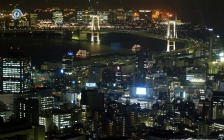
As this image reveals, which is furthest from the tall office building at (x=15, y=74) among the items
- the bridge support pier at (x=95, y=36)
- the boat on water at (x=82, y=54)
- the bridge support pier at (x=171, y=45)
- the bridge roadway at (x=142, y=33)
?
the bridge roadway at (x=142, y=33)

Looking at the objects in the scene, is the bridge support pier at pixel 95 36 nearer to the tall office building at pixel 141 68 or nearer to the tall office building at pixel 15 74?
the tall office building at pixel 141 68

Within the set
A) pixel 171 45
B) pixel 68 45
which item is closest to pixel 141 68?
pixel 68 45

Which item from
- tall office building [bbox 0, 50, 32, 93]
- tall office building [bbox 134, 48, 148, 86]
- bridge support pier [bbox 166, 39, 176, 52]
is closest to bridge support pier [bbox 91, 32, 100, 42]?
bridge support pier [bbox 166, 39, 176, 52]

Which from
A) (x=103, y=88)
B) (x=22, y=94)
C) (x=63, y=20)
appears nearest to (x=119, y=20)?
(x=63, y=20)

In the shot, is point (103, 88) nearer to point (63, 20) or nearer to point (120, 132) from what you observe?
point (120, 132)

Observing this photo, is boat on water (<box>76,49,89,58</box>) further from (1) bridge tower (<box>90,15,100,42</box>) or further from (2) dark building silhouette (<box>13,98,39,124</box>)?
(2) dark building silhouette (<box>13,98,39,124</box>)

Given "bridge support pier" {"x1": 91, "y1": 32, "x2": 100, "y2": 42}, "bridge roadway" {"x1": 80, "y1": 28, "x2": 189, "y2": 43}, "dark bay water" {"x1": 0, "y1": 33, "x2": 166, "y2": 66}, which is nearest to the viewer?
"dark bay water" {"x1": 0, "y1": 33, "x2": 166, "y2": 66}
